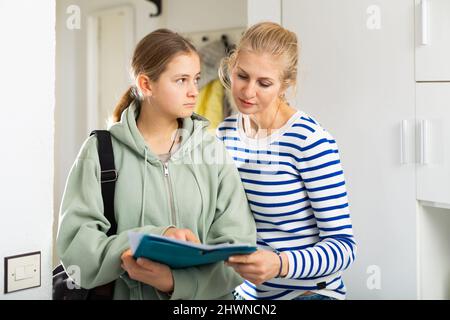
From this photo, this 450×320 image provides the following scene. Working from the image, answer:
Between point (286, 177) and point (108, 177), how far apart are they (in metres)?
0.35

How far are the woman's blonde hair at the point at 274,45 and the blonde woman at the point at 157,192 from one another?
0.13 meters

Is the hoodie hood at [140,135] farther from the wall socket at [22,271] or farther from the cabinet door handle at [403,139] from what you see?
the cabinet door handle at [403,139]

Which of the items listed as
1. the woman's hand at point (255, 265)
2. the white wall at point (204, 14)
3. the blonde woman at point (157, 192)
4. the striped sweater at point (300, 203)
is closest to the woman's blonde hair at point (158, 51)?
the blonde woman at point (157, 192)

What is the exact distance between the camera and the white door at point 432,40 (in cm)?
124

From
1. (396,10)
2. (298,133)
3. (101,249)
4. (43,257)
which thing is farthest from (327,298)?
(396,10)

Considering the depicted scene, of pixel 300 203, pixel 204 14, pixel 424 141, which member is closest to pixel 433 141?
pixel 424 141

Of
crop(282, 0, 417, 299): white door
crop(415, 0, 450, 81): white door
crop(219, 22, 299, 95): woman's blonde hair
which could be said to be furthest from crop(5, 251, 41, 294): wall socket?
crop(415, 0, 450, 81): white door

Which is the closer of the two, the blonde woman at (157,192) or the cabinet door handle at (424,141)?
the blonde woman at (157,192)

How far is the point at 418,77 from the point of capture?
4.29ft

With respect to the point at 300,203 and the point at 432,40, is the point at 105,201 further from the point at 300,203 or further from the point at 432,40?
the point at 432,40

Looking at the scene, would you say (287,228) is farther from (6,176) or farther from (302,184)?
(6,176)

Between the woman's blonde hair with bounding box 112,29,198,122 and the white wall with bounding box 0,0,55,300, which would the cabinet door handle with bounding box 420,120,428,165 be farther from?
the white wall with bounding box 0,0,55,300

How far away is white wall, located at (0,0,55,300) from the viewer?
99cm
